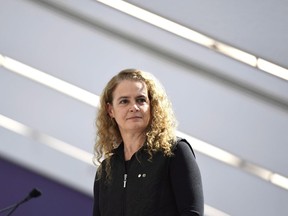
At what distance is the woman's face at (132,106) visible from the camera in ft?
7.31

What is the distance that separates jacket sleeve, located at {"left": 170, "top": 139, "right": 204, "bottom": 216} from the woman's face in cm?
18

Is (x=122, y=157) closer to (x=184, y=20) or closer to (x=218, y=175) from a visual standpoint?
(x=184, y=20)

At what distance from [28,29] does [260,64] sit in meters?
1.74

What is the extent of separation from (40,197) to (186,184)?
3.13 meters

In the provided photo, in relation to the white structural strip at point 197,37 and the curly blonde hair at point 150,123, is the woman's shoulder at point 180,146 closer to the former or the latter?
the curly blonde hair at point 150,123

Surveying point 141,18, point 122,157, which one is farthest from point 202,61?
point 122,157

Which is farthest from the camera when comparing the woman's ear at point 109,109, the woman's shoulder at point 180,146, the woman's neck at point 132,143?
the woman's ear at point 109,109

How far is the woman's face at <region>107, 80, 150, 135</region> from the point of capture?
2.23 meters

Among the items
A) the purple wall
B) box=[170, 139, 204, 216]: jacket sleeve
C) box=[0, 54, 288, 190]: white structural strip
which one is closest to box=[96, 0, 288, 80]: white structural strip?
box=[0, 54, 288, 190]: white structural strip

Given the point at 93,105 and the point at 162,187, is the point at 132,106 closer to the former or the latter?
the point at 162,187

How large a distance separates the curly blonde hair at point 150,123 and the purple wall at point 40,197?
2.55 meters

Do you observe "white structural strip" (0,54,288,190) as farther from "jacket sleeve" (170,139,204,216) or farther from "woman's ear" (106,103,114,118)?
"jacket sleeve" (170,139,204,216)

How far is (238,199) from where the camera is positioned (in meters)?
4.66

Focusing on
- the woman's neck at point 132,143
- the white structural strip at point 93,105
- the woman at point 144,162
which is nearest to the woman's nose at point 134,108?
the woman at point 144,162
